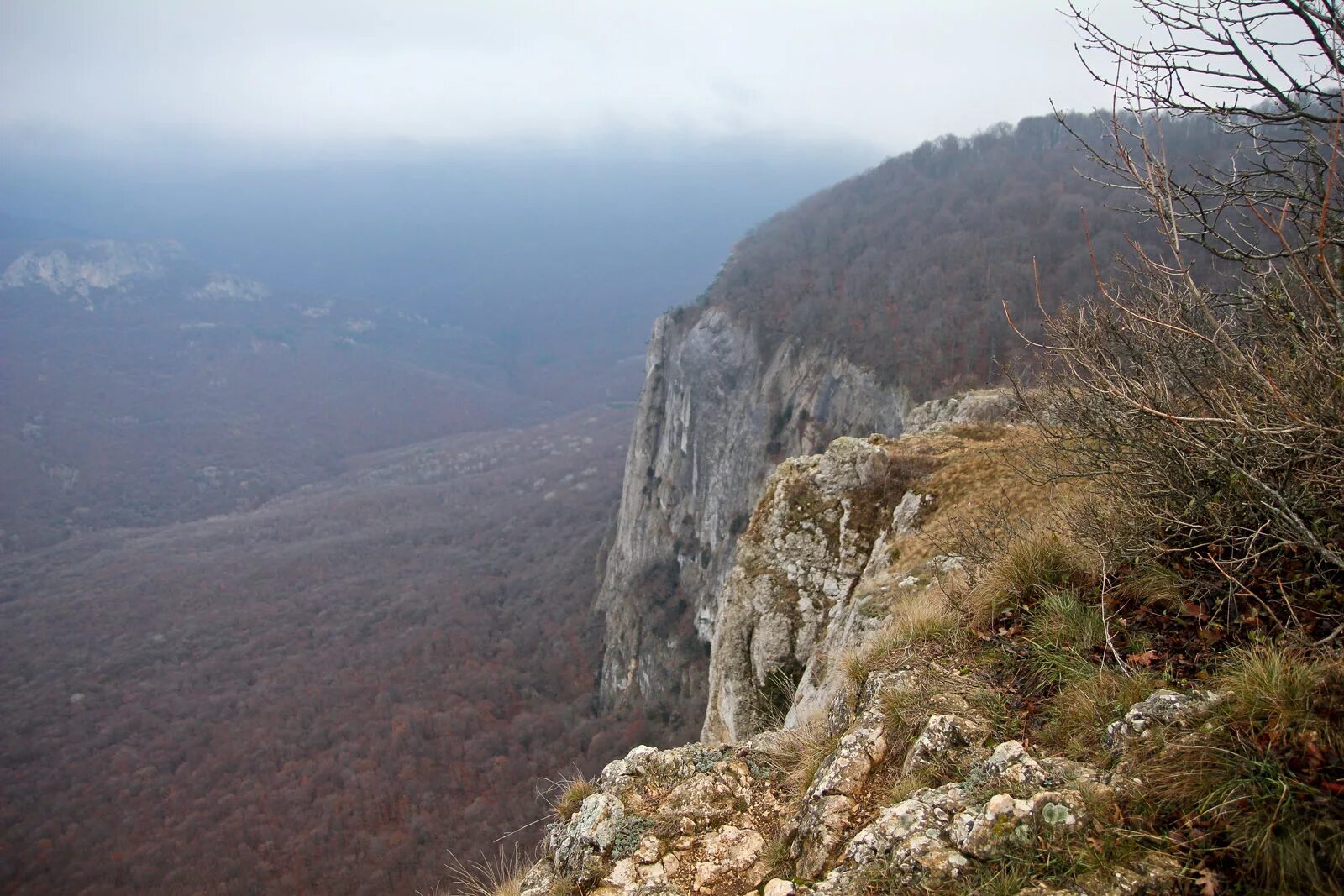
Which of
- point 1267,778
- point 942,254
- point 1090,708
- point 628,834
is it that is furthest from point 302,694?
point 942,254

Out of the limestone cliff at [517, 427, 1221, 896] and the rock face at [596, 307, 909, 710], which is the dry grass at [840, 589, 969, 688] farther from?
the rock face at [596, 307, 909, 710]

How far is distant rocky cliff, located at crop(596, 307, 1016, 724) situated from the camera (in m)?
46.0

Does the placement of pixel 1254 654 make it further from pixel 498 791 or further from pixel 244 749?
pixel 244 749

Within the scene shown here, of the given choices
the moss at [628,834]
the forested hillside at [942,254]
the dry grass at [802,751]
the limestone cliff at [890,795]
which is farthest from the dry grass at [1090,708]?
the forested hillside at [942,254]

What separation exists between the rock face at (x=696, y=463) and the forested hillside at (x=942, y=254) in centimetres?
282

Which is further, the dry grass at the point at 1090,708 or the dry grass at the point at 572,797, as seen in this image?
the dry grass at the point at 572,797

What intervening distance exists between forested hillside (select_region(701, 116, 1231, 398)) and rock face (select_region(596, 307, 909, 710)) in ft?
9.24

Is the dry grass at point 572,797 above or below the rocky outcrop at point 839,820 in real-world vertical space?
below

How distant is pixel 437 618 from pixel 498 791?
28.7 meters

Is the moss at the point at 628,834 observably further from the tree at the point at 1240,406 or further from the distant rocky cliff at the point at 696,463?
the distant rocky cliff at the point at 696,463

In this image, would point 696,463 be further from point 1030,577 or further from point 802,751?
point 802,751

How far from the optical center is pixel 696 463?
5581cm

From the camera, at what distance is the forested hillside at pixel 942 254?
45.2 meters

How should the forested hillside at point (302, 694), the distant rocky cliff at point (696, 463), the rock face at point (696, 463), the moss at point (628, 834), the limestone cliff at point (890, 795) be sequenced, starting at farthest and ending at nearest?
1. the rock face at point (696, 463)
2. the distant rocky cliff at point (696, 463)
3. the forested hillside at point (302, 694)
4. the moss at point (628, 834)
5. the limestone cliff at point (890, 795)
